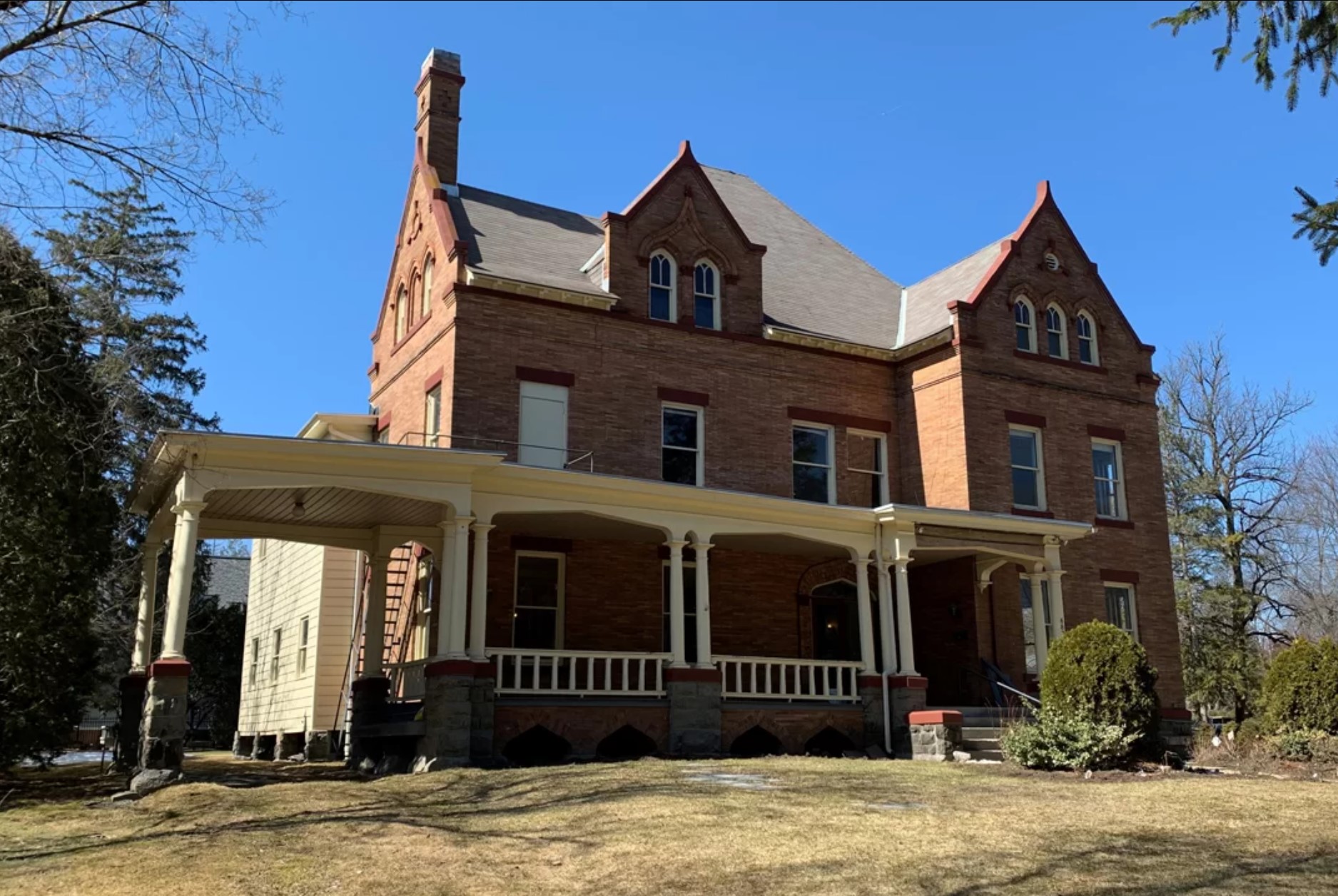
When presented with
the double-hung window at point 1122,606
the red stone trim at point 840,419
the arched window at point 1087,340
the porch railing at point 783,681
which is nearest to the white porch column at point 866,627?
the porch railing at point 783,681

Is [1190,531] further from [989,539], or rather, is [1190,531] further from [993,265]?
[989,539]

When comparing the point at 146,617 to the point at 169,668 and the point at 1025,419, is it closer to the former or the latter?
the point at 169,668

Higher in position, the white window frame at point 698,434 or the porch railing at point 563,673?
the white window frame at point 698,434

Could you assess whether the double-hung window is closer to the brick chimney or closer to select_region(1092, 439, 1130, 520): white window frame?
select_region(1092, 439, 1130, 520): white window frame

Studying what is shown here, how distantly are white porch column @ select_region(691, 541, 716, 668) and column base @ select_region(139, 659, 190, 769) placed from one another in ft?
25.5

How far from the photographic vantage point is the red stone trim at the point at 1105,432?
26.2m

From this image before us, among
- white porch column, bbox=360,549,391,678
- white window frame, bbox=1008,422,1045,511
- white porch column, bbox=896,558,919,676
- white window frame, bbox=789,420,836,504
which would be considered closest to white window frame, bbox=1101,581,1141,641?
white window frame, bbox=1008,422,1045,511

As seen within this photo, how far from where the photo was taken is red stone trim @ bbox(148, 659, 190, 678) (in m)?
14.5

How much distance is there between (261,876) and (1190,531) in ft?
119

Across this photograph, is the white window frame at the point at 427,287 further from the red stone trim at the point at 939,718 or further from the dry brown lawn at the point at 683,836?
the red stone trim at the point at 939,718

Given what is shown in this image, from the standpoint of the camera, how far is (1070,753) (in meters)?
15.7

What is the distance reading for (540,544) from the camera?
21156mm

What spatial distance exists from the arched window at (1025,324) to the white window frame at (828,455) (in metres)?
5.04

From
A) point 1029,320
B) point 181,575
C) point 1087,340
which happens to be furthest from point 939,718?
point 1087,340
